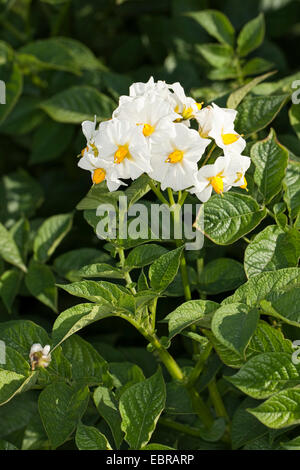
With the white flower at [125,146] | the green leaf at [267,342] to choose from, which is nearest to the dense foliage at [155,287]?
the green leaf at [267,342]

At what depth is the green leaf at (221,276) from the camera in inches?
48.8

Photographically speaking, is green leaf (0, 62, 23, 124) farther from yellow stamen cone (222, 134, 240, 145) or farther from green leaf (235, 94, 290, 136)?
yellow stamen cone (222, 134, 240, 145)

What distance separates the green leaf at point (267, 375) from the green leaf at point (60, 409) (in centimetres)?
30

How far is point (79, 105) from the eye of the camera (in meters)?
1.65

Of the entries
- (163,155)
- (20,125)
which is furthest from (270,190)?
(20,125)

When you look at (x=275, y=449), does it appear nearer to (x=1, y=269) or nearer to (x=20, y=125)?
(x=1, y=269)

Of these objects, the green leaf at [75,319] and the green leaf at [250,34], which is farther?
the green leaf at [250,34]

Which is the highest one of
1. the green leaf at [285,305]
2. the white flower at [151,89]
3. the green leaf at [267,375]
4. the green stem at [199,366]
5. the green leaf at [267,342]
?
the white flower at [151,89]

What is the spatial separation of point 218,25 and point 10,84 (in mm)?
589

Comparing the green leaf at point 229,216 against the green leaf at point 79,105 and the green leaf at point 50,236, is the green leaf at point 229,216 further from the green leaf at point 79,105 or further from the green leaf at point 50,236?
the green leaf at point 79,105

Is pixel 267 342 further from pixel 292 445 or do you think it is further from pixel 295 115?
pixel 295 115

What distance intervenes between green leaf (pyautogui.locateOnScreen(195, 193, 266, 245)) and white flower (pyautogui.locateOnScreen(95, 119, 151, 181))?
176 mm

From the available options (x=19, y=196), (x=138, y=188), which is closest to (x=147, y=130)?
(x=138, y=188)

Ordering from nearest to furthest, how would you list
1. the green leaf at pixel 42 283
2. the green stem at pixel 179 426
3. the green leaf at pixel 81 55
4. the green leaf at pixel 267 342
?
the green leaf at pixel 267 342, the green stem at pixel 179 426, the green leaf at pixel 42 283, the green leaf at pixel 81 55
